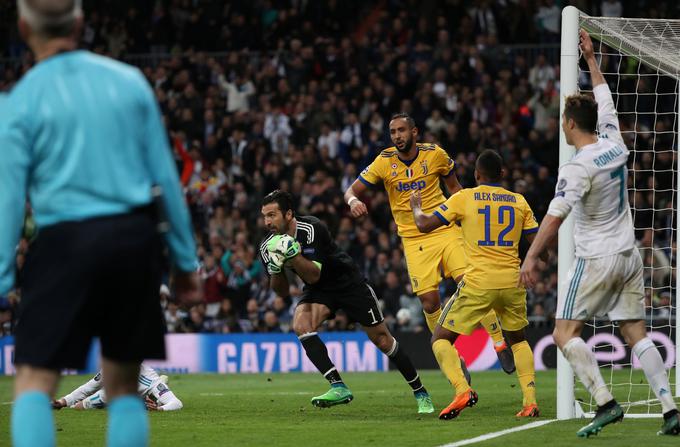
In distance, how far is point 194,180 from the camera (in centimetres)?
2219

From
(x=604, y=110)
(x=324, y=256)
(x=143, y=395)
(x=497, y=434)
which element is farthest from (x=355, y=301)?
(x=604, y=110)

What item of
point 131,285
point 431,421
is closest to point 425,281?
point 431,421

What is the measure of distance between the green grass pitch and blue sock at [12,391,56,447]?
350 cm

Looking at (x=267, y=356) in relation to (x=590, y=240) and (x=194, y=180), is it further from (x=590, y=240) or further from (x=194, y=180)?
(x=590, y=240)

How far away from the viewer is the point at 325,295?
34.9 feet

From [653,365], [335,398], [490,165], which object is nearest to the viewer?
[653,365]

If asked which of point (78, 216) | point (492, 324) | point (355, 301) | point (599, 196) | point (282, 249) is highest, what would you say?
point (599, 196)

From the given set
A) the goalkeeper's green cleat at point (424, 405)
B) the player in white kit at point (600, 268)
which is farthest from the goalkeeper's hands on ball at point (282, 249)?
the player in white kit at point (600, 268)

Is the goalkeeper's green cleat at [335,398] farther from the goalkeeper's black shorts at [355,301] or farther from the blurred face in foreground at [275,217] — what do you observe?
the blurred face in foreground at [275,217]

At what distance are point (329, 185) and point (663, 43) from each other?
36.0 ft

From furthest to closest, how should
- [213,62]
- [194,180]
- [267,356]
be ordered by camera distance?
[213,62] < [194,180] < [267,356]

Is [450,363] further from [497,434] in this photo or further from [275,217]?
[275,217]

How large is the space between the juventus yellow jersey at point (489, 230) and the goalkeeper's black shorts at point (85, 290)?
511 cm

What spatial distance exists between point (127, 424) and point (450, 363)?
5.38 meters
